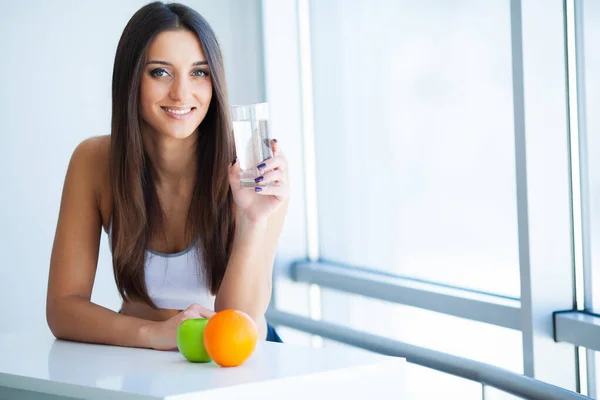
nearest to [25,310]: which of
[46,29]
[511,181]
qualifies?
[46,29]

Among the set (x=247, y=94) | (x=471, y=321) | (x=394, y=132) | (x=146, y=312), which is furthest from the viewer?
(x=247, y=94)

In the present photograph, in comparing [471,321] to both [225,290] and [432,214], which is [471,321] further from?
[225,290]

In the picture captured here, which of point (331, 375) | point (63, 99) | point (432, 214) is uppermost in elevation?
point (63, 99)

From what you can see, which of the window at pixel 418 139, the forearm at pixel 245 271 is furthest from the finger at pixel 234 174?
the window at pixel 418 139

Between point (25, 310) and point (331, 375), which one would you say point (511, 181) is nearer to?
point (331, 375)

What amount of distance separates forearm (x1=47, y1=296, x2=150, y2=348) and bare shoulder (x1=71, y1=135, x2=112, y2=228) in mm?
242

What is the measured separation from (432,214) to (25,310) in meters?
1.69

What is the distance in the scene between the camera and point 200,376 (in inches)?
51.5

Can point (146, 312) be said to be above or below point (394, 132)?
below

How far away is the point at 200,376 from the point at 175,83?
0.80 m

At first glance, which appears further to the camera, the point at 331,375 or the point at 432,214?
the point at 432,214

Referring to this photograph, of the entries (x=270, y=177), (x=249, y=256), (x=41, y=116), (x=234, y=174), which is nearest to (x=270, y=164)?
(x=270, y=177)

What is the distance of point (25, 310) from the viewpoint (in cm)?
338

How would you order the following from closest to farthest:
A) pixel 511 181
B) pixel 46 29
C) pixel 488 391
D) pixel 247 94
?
pixel 488 391 → pixel 511 181 → pixel 46 29 → pixel 247 94
